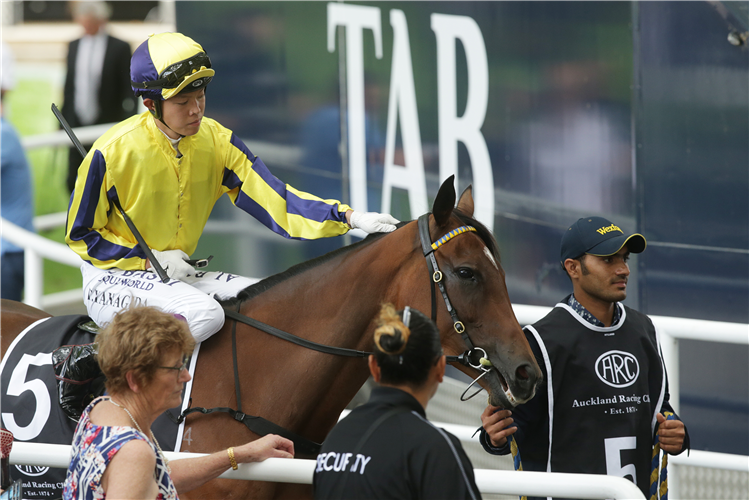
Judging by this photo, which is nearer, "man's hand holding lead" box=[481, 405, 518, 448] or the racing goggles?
"man's hand holding lead" box=[481, 405, 518, 448]

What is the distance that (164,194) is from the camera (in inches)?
123

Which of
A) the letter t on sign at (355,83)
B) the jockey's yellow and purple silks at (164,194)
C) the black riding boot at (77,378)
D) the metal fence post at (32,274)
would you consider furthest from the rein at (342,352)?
the letter t on sign at (355,83)

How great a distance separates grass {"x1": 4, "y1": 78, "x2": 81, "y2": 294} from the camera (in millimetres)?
11453

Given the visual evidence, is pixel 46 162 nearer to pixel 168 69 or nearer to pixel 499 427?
pixel 168 69

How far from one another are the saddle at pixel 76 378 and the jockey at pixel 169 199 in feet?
0.60

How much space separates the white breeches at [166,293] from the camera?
288 centimetres

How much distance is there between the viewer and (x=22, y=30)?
17891 millimetres

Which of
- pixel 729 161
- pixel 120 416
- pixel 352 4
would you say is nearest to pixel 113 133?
pixel 120 416

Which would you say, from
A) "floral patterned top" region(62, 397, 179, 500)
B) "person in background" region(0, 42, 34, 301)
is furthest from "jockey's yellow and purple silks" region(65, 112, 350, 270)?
"person in background" region(0, 42, 34, 301)

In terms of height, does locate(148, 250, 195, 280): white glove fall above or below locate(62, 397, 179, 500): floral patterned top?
below

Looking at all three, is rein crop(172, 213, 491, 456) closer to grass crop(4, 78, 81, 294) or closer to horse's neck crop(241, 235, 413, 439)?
horse's neck crop(241, 235, 413, 439)

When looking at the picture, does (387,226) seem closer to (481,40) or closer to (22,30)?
(481,40)

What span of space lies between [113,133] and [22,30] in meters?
16.6

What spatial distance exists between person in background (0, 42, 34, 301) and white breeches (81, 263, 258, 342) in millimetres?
2449
